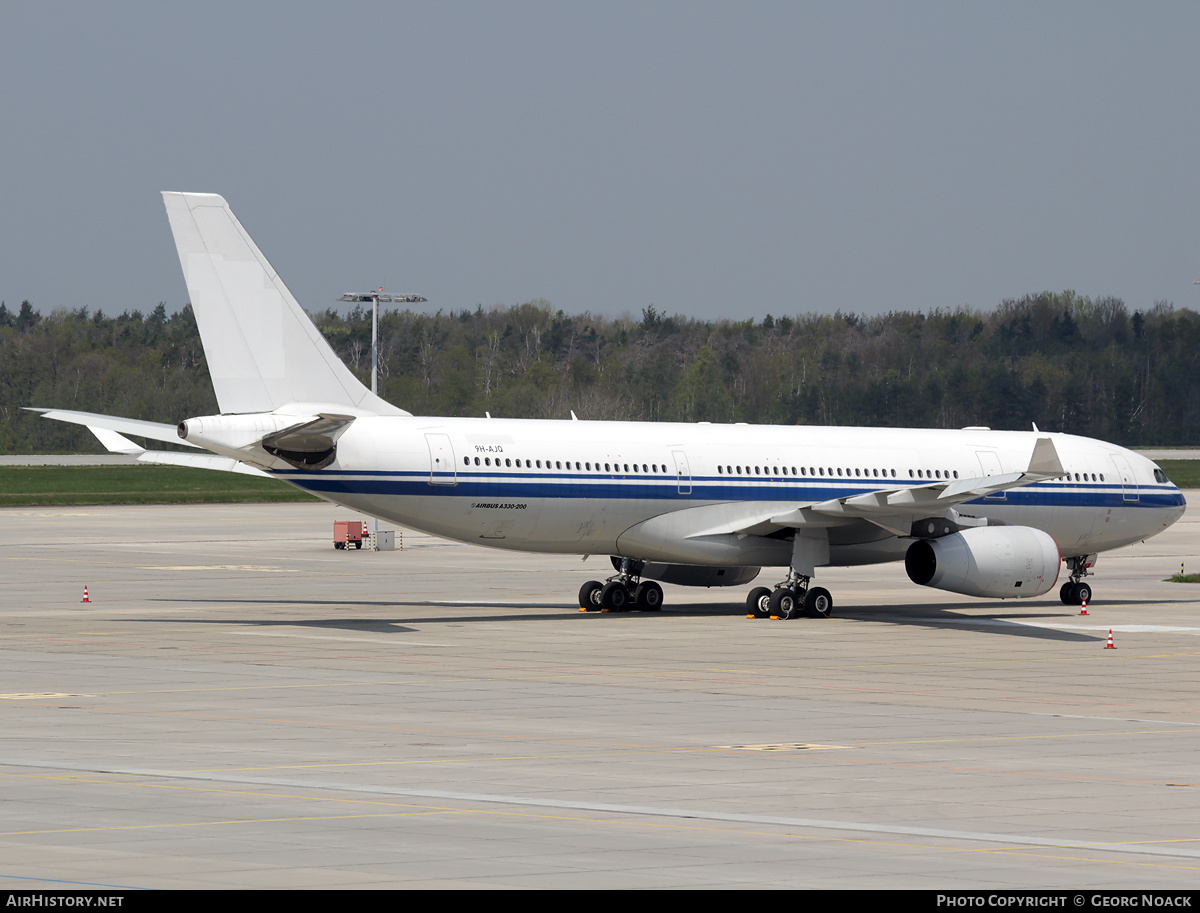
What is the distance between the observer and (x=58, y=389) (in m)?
167

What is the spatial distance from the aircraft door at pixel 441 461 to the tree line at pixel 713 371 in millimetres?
94431

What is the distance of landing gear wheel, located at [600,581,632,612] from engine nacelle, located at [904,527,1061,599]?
595 centimetres

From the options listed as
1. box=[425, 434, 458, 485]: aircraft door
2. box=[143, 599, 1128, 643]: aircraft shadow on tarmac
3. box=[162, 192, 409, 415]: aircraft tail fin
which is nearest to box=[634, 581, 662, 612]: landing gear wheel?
box=[143, 599, 1128, 643]: aircraft shadow on tarmac

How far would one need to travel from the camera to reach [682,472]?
36344 mm

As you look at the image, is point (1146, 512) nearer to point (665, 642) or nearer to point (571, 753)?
point (665, 642)

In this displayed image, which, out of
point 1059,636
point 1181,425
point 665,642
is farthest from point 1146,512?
point 1181,425

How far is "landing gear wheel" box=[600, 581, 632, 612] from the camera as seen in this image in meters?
37.7

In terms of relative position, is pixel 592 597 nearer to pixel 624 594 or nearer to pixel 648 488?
pixel 624 594

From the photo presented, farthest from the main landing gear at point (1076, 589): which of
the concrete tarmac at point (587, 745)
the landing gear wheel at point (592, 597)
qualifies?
the landing gear wheel at point (592, 597)

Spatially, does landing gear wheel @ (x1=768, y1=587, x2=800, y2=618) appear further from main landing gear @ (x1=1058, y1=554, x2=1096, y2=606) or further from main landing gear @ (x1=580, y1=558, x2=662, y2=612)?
main landing gear @ (x1=1058, y1=554, x2=1096, y2=606)

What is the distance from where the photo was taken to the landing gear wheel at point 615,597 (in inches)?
1486

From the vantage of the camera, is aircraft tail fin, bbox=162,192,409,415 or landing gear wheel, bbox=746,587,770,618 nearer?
aircraft tail fin, bbox=162,192,409,415

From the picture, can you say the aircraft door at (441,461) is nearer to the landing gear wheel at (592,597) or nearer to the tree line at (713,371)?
the landing gear wheel at (592,597)

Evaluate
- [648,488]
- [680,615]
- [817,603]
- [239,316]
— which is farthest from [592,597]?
[239,316]
